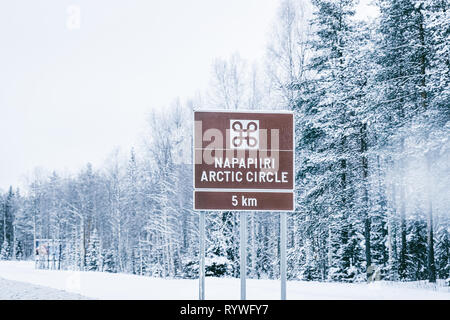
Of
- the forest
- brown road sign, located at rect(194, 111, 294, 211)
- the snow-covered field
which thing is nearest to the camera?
brown road sign, located at rect(194, 111, 294, 211)

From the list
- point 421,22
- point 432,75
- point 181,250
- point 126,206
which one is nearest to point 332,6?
point 421,22

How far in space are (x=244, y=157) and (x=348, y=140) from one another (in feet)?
50.1

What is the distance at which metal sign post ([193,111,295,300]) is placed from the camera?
10.7 meters

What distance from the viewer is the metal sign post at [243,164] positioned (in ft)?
35.0

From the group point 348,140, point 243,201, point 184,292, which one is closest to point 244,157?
point 243,201

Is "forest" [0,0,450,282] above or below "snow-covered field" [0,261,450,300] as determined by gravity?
above

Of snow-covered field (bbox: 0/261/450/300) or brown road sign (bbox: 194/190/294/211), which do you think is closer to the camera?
A: brown road sign (bbox: 194/190/294/211)

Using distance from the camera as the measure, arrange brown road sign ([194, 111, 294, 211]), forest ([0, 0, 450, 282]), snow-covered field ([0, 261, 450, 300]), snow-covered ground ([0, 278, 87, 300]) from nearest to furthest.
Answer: brown road sign ([194, 111, 294, 211]) < snow-covered field ([0, 261, 450, 300]) < snow-covered ground ([0, 278, 87, 300]) < forest ([0, 0, 450, 282])

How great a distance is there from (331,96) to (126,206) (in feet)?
108

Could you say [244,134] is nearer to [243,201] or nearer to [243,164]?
[243,164]

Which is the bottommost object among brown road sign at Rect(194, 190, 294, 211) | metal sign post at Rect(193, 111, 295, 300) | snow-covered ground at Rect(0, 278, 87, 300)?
snow-covered ground at Rect(0, 278, 87, 300)

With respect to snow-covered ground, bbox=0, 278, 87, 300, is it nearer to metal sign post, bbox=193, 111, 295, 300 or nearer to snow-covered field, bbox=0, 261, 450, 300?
snow-covered field, bbox=0, 261, 450, 300

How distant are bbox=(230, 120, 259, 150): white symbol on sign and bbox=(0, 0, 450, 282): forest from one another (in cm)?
924

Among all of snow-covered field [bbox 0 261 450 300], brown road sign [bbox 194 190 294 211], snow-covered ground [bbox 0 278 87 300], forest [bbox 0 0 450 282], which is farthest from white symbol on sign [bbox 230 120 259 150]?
forest [bbox 0 0 450 282]
